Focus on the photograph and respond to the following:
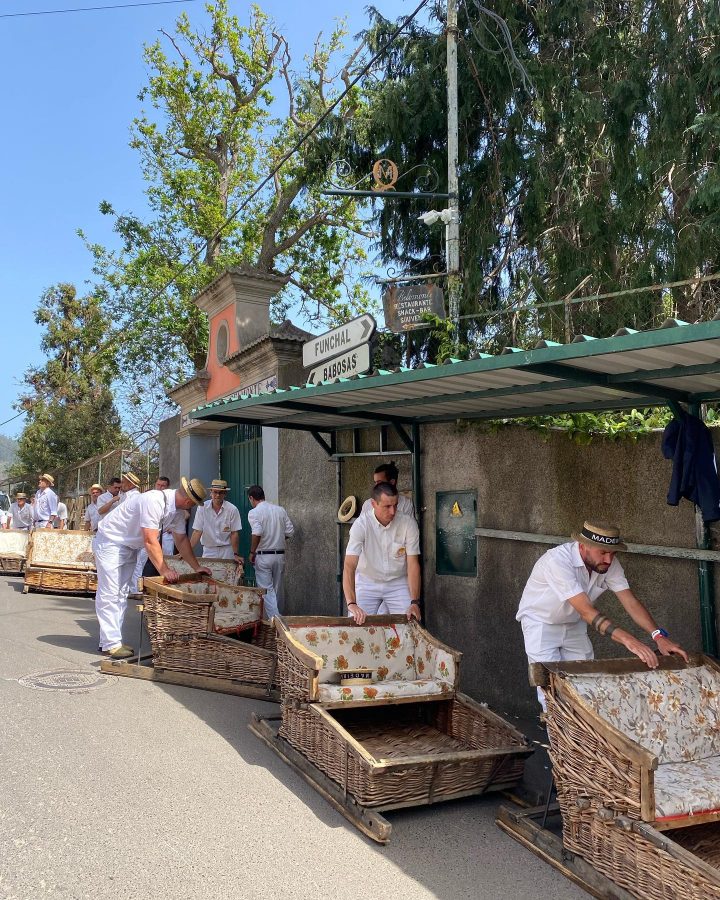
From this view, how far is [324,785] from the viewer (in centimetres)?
466

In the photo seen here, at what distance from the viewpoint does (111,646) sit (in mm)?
8266

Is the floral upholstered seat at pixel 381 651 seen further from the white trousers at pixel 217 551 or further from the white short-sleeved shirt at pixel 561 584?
the white trousers at pixel 217 551

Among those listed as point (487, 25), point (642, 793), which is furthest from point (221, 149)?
point (642, 793)

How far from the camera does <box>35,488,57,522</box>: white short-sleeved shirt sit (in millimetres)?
17266

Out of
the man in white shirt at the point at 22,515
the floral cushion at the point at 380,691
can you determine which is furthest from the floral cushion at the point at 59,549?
the floral cushion at the point at 380,691

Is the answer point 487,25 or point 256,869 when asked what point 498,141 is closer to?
point 487,25

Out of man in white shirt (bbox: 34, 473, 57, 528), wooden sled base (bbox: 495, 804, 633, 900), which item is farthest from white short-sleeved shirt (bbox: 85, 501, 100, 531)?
wooden sled base (bbox: 495, 804, 633, 900)

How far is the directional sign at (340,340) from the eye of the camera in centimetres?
657

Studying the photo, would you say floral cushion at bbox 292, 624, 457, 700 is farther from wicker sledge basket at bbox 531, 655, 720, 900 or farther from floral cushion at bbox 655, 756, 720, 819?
floral cushion at bbox 655, 756, 720, 819

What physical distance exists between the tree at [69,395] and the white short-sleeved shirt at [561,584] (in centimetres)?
2326

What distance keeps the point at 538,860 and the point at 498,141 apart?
11679mm

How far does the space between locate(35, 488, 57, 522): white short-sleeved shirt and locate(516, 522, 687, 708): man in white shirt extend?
14.7m

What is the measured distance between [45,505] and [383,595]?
12.7 metres

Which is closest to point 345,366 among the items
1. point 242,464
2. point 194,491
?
point 194,491
